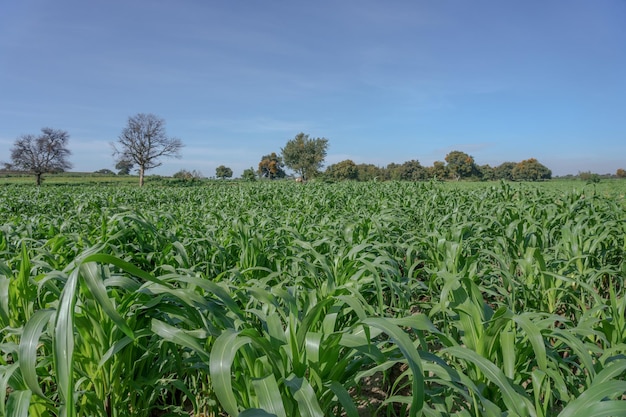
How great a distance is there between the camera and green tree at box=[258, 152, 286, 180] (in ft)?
300

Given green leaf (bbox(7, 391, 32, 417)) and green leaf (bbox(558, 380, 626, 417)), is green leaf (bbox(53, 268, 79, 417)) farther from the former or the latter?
green leaf (bbox(558, 380, 626, 417))

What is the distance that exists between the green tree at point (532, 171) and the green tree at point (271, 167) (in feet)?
209

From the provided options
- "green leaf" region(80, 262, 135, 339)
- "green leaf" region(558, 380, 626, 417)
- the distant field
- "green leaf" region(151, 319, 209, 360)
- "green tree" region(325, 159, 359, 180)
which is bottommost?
"green leaf" region(558, 380, 626, 417)

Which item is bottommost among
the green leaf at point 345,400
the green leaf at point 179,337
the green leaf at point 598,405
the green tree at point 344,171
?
the green leaf at point 345,400

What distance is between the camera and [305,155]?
65.0 meters

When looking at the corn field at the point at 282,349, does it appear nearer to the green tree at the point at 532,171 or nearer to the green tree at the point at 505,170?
the green tree at the point at 505,170

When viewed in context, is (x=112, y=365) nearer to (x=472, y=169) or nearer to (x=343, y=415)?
(x=343, y=415)

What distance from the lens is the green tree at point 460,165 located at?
84.6 meters

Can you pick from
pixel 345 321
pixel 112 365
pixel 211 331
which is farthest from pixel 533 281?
pixel 112 365

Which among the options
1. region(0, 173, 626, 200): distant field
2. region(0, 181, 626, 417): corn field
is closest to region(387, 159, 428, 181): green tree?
region(0, 173, 626, 200): distant field

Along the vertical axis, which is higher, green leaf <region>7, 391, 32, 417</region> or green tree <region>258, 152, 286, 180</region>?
green tree <region>258, 152, 286, 180</region>

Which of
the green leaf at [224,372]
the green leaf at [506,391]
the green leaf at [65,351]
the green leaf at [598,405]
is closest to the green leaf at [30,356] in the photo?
the green leaf at [65,351]

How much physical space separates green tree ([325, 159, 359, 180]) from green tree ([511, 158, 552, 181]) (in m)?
48.4

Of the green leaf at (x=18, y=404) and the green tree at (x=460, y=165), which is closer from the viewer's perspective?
the green leaf at (x=18, y=404)
